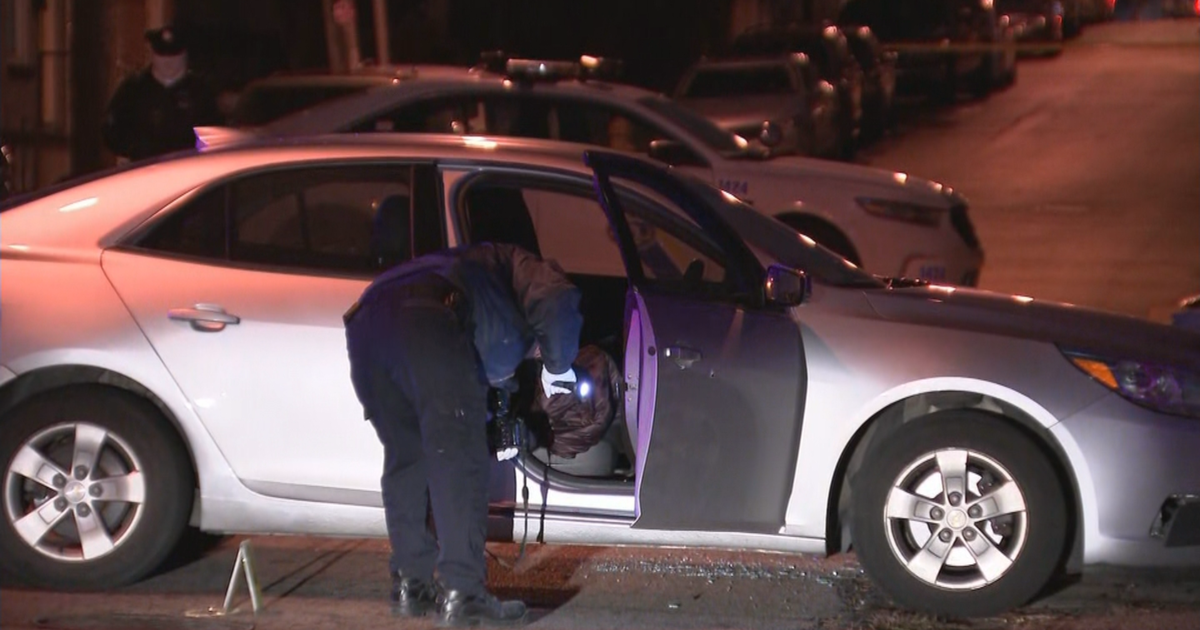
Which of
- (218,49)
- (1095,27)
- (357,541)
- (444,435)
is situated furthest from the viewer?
(1095,27)

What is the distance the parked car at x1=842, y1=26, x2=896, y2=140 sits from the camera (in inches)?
824

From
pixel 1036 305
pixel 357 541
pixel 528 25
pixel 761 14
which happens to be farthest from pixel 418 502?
pixel 761 14

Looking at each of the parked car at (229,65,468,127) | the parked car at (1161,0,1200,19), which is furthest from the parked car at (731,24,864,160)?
the parked car at (1161,0,1200,19)

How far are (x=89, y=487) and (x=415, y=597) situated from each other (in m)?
1.20

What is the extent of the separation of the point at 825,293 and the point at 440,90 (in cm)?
453

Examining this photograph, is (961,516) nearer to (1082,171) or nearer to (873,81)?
(1082,171)

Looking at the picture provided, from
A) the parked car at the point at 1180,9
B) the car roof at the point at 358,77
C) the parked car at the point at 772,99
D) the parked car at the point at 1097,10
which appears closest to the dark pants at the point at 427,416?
the car roof at the point at 358,77

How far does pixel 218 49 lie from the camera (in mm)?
19922

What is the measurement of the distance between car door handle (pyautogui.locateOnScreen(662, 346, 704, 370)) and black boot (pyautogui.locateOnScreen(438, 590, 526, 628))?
0.93m

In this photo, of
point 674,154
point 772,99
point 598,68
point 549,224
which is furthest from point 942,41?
point 549,224

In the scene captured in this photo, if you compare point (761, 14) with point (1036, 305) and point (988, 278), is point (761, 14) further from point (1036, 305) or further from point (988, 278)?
point (1036, 305)

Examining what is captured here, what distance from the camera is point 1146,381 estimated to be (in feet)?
17.7

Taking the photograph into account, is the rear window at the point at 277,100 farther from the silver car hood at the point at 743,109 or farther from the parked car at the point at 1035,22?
the parked car at the point at 1035,22

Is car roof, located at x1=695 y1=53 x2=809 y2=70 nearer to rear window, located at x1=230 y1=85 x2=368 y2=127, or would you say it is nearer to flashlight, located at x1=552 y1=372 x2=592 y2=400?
rear window, located at x1=230 y1=85 x2=368 y2=127
